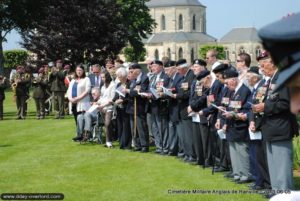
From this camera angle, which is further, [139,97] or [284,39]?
[139,97]

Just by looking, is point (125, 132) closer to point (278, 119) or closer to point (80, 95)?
point (80, 95)

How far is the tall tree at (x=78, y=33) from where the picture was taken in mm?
32844

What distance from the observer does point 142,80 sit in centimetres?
1365

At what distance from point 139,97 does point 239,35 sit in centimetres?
13397

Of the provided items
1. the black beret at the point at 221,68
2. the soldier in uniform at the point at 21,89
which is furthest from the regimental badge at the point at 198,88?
the soldier in uniform at the point at 21,89

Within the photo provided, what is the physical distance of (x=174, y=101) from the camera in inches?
501

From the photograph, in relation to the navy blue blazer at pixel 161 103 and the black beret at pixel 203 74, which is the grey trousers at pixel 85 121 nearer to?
the navy blue blazer at pixel 161 103

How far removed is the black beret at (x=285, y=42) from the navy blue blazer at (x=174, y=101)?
1065 cm

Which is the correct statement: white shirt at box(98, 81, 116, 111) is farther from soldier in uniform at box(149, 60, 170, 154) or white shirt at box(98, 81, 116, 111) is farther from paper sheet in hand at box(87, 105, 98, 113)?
soldier in uniform at box(149, 60, 170, 154)

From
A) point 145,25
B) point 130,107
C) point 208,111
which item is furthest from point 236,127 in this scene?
point 145,25

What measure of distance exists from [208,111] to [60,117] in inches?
492

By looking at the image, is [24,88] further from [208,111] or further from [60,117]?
[208,111]

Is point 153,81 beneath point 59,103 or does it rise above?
above

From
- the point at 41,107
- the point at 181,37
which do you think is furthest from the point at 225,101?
the point at 181,37
